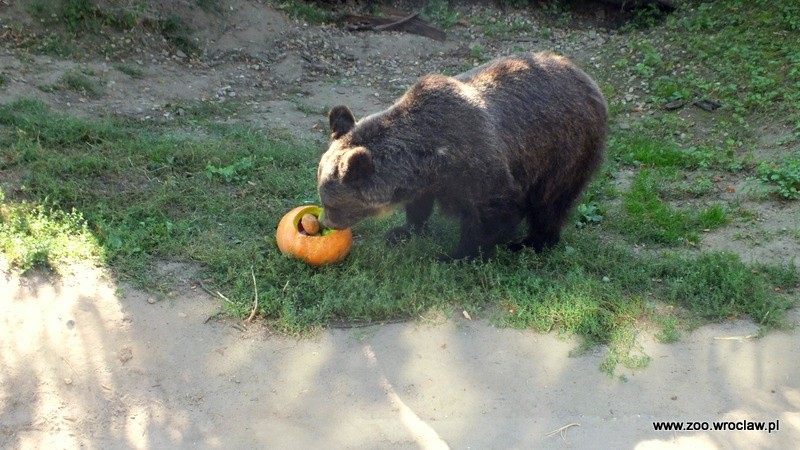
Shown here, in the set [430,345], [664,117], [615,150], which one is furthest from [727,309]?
[664,117]

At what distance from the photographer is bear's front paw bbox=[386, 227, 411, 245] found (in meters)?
6.39

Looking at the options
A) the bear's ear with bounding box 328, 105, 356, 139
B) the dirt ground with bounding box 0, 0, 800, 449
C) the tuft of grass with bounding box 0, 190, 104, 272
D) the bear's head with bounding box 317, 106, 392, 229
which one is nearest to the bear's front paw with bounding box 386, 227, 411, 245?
the bear's head with bounding box 317, 106, 392, 229

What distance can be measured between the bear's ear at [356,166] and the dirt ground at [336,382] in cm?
116

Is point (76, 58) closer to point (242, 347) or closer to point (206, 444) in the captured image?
point (242, 347)

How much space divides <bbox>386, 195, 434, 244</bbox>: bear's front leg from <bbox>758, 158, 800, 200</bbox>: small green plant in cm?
378

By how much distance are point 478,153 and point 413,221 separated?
1.12 m

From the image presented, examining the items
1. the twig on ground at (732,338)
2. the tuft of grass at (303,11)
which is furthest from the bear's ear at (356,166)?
the tuft of grass at (303,11)

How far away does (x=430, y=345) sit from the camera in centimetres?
507

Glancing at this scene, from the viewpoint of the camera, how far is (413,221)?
6.54 m

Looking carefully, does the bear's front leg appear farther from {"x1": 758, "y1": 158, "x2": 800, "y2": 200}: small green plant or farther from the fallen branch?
the fallen branch

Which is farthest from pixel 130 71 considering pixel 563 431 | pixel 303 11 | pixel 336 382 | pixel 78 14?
pixel 563 431

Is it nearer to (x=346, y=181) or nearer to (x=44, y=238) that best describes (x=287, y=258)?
(x=346, y=181)

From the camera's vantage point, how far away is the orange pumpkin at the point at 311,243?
570 centimetres

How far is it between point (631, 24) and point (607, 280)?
8.53 metres
